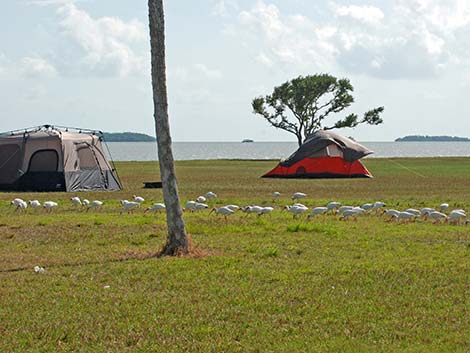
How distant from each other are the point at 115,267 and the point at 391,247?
16.7 feet

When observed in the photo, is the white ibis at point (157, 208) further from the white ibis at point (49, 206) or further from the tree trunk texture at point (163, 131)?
the tree trunk texture at point (163, 131)

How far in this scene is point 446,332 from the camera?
7.99 metres

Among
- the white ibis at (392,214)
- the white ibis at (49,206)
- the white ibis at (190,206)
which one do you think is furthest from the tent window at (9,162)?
the white ibis at (392,214)

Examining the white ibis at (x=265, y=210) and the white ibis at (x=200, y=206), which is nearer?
the white ibis at (x=265, y=210)

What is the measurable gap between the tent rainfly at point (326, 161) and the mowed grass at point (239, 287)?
916 inches

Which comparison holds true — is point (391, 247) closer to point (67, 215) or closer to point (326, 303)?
point (326, 303)

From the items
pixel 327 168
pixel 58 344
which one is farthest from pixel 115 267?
→ pixel 327 168

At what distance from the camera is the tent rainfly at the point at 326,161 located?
41875 mm

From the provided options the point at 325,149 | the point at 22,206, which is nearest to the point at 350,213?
the point at 22,206

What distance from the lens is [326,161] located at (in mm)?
41875

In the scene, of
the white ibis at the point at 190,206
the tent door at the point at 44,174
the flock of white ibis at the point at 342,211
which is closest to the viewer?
the flock of white ibis at the point at 342,211

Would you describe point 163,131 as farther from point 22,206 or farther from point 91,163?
point 91,163

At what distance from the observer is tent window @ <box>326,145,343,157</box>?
4228cm

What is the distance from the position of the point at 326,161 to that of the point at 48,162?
16.5 m
